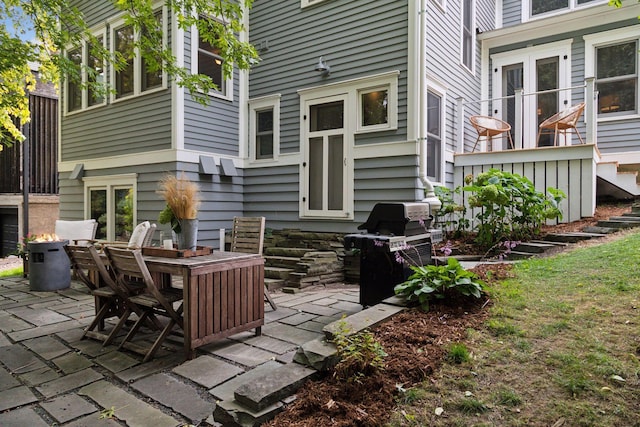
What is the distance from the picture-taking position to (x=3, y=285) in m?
5.91

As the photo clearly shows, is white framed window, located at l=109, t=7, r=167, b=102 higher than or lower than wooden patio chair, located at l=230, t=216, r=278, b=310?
higher

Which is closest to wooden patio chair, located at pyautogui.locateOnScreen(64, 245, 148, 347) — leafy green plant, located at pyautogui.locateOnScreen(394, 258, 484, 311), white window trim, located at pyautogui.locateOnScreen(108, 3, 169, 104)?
leafy green plant, located at pyautogui.locateOnScreen(394, 258, 484, 311)

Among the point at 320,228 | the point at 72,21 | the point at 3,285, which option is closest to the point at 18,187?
the point at 3,285

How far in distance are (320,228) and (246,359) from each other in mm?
3993

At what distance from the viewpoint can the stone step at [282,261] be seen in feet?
19.2

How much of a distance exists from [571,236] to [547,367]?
3.96m

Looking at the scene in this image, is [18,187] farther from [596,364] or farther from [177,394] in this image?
[596,364]

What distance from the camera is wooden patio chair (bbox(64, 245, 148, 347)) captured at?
10.1ft

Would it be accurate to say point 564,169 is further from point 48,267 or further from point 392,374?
point 48,267

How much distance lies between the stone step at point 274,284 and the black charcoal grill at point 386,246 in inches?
71.9

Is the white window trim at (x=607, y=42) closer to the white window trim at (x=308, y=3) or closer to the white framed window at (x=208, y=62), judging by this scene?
the white window trim at (x=308, y=3)

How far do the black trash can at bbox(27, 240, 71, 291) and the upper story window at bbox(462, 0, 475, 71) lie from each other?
8.01m

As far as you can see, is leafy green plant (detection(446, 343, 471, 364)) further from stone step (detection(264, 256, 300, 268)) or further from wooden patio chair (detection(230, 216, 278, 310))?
stone step (detection(264, 256, 300, 268))

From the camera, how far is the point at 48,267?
17.8 feet
